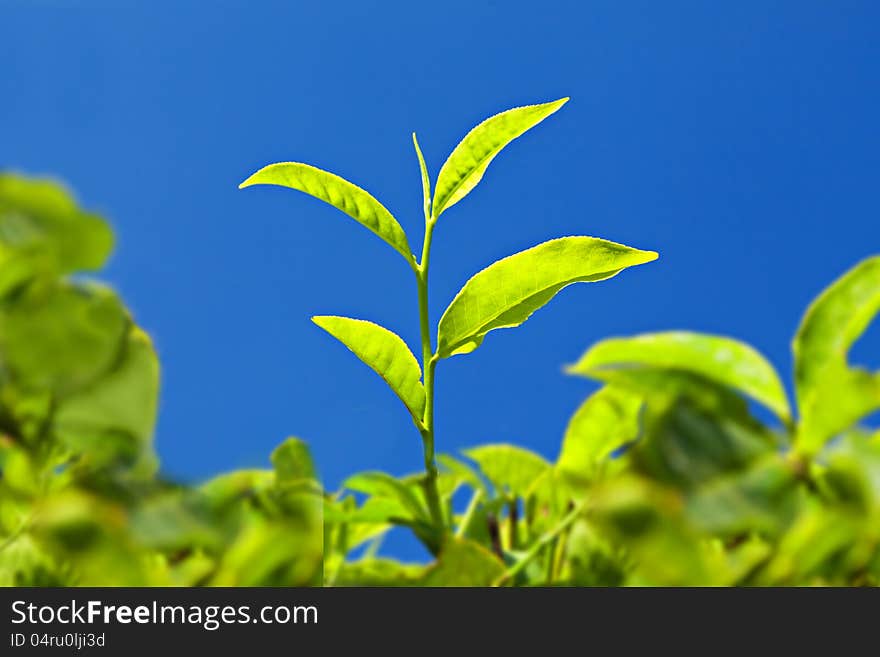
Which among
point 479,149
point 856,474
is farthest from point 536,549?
point 479,149

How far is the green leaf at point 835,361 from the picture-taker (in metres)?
0.29

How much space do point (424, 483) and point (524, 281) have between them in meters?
0.12

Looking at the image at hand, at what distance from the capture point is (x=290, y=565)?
0.34 meters

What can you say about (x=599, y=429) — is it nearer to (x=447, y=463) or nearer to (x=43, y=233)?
(x=447, y=463)

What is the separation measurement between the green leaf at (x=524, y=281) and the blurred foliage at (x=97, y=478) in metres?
0.12

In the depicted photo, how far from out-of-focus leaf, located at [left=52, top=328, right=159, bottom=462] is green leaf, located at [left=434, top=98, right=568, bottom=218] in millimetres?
210

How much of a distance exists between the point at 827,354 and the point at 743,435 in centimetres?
6

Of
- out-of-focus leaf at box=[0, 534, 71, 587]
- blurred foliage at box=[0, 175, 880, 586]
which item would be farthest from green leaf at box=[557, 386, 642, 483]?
out-of-focus leaf at box=[0, 534, 71, 587]

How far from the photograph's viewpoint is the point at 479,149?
1.53ft

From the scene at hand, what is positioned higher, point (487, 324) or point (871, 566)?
point (487, 324)

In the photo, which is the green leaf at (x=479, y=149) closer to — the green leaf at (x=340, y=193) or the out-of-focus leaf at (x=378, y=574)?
the green leaf at (x=340, y=193)

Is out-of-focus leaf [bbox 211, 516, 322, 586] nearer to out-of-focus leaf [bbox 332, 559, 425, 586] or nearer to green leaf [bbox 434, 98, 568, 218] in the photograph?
out-of-focus leaf [bbox 332, 559, 425, 586]
